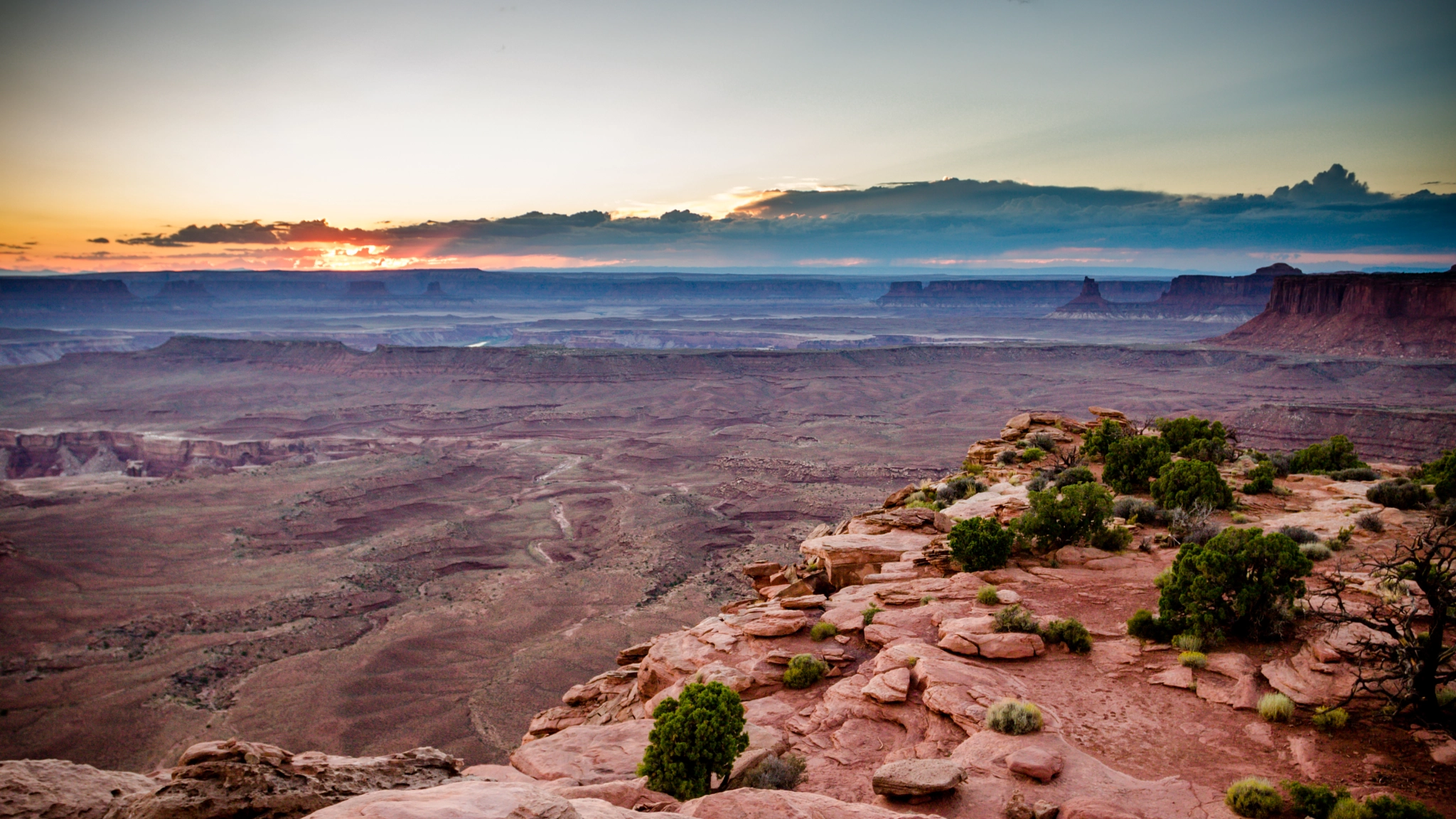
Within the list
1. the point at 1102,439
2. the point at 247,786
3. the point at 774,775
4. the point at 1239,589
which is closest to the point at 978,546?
the point at 1239,589

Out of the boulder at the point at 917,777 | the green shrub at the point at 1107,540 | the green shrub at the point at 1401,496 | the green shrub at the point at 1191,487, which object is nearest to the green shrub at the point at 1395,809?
the boulder at the point at 917,777

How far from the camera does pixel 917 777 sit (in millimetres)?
7668

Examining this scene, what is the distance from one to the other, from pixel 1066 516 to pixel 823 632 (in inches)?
267

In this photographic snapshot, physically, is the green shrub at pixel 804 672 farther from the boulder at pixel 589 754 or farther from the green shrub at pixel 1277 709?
the green shrub at pixel 1277 709

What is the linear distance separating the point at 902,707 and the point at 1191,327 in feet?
663

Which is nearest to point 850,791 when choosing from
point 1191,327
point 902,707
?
point 902,707

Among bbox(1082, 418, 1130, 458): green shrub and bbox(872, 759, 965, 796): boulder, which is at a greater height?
bbox(1082, 418, 1130, 458): green shrub

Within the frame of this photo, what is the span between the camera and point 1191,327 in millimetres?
174250

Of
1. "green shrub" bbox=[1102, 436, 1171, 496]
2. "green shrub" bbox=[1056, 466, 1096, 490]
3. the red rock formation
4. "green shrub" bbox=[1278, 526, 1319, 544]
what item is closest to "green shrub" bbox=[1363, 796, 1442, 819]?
"green shrub" bbox=[1278, 526, 1319, 544]

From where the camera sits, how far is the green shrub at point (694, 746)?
8352 millimetres

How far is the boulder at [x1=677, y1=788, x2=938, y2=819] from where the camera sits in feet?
22.1

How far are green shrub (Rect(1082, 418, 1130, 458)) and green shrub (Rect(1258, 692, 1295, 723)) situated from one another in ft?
49.1

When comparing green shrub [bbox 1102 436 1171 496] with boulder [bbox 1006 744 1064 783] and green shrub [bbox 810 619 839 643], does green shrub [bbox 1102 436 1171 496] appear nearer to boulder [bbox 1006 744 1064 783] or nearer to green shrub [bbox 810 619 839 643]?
green shrub [bbox 810 619 839 643]

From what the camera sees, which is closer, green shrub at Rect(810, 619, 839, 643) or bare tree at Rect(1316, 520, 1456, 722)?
bare tree at Rect(1316, 520, 1456, 722)
